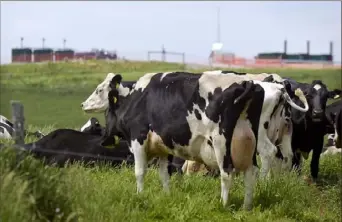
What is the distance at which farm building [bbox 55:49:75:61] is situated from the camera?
141ft

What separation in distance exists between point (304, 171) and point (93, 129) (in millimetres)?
4811

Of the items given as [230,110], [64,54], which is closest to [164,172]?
[230,110]

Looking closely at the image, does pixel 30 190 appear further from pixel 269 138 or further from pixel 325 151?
pixel 325 151

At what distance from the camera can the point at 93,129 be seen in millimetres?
15344

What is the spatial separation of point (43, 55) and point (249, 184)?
1337 inches

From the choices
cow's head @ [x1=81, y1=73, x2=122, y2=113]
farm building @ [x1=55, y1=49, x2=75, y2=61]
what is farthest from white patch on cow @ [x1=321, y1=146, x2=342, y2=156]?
farm building @ [x1=55, y1=49, x2=75, y2=61]

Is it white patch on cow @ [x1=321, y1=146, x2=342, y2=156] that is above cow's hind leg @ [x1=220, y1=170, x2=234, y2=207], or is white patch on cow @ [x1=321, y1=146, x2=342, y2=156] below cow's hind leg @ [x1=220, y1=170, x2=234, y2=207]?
below

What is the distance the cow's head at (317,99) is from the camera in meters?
14.0

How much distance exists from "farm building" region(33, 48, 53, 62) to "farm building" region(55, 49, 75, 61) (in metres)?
0.61

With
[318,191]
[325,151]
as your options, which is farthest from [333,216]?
[325,151]

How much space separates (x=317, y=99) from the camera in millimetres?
14250

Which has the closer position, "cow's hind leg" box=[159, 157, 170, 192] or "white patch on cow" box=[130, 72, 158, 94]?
"cow's hind leg" box=[159, 157, 170, 192]

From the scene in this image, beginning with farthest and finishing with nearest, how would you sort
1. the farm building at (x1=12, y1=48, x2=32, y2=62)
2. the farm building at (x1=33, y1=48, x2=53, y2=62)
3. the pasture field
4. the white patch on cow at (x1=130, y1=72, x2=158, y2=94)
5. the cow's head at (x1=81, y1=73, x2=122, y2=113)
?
1. the farm building at (x1=33, y1=48, x2=53, y2=62)
2. the farm building at (x1=12, y1=48, x2=32, y2=62)
3. the cow's head at (x1=81, y1=73, x2=122, y2=113)
4. the white patch on cow at (x1=130, y1=72, x2=158, y2=94)
5. the pasture field

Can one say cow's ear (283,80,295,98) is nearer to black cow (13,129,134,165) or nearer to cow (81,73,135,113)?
black cow (13,129,134,165)
